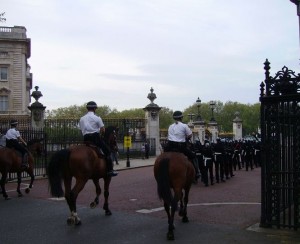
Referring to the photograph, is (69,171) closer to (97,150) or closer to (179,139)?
(97,150)

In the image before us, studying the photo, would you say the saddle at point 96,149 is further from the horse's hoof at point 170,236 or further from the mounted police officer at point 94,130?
the horse's hoof at point 170,236

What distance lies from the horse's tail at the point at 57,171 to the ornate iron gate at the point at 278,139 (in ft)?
13.7

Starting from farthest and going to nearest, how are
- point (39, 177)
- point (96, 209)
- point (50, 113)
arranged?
1. point (50, 113)
2. point (39, 177)
3. point (96, 209)

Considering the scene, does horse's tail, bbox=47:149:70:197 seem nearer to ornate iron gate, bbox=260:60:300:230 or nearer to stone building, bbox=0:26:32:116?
ornate iron gate, bbox=260:60:300:230

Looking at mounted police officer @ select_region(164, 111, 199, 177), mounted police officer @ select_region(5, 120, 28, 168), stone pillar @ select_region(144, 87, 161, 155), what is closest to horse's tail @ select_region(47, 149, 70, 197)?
mounted police officer @ select_region(164, 111, 199, 177)

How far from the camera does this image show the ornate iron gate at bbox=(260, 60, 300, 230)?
310 inches

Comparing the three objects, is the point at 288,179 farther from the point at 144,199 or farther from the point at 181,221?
the point at 144,199

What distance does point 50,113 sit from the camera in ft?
301

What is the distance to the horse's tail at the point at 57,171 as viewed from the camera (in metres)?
8.96

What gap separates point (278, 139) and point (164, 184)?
2410mm

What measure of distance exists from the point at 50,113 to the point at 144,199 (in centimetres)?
8249

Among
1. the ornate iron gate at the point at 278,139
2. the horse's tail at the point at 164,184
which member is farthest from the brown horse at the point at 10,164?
the ornate iron gate at the point at 278,139

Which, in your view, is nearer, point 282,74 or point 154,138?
point 282,74

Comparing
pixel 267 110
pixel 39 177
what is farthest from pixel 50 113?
pixel 267 110
